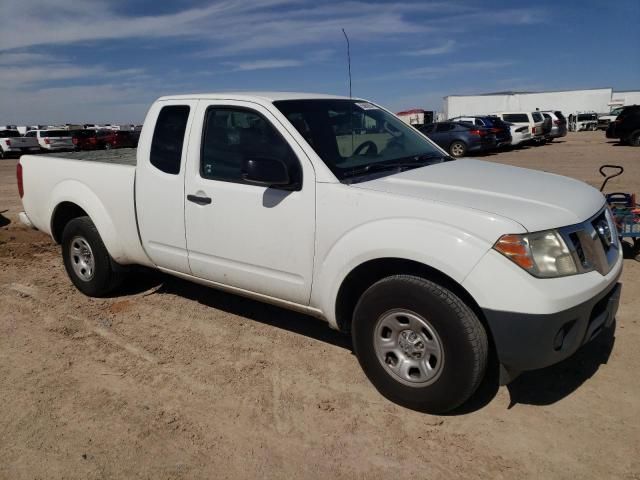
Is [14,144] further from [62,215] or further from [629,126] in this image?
[629,126]

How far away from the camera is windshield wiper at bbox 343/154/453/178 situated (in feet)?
11.2

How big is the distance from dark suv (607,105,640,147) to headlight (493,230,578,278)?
22059 millimetres

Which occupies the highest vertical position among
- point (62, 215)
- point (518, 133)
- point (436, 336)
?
point (518, 133)

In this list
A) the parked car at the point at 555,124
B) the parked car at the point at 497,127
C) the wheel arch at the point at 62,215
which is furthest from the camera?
the parked car at the point at 555,124

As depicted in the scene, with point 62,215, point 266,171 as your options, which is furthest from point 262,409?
point 62,215

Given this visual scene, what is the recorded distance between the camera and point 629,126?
2133cm

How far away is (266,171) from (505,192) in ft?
4.62

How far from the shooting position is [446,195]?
2.97 m

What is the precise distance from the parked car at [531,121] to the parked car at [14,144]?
2465 cm

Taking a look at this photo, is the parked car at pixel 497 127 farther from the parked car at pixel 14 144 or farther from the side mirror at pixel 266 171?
the parked car at pixel 14 144

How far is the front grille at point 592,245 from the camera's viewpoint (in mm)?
2746

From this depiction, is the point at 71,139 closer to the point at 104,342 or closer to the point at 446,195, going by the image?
the point at 104,342

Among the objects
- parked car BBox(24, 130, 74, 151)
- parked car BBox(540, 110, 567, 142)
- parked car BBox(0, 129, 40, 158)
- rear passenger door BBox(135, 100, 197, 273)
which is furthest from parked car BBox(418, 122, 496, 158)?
parked car BBox(0, 129, 40, 158)

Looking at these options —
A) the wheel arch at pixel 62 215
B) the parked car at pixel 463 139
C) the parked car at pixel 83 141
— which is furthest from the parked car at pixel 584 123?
the wheel arch at pixel 62 215
